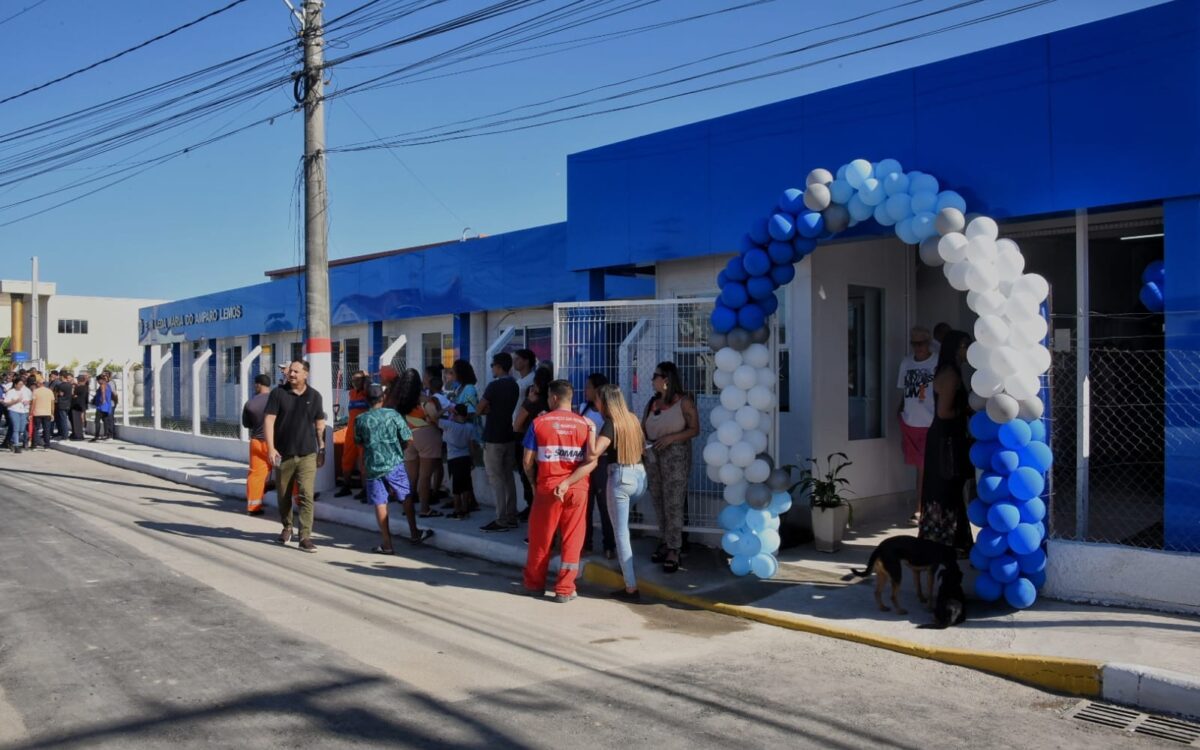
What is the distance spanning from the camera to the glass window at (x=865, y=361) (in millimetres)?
10062

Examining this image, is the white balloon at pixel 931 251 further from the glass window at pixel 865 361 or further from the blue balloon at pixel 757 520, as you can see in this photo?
the glass window at pixel 865 361

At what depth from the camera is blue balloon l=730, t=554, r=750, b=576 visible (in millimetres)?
7785

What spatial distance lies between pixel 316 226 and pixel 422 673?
8567 mm

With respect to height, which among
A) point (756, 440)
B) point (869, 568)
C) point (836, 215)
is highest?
point (836, 215)

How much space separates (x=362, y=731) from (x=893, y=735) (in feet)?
8.72

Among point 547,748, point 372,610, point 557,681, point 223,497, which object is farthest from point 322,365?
point 547,748

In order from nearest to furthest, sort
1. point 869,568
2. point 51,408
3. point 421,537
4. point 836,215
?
point 869,568, point 836,215, point 421,537, point 51,408

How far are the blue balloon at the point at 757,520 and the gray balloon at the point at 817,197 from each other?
2.53 metres

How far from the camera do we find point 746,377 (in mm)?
7871

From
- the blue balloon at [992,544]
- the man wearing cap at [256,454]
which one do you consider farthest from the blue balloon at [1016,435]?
the man wearing cap at [256,454]

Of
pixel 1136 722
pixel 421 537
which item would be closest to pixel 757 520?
pixel 1136 722

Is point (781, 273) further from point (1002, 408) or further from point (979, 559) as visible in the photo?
point (979, 559)

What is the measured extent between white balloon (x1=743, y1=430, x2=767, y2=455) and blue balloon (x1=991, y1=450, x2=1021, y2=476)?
191 centimetres

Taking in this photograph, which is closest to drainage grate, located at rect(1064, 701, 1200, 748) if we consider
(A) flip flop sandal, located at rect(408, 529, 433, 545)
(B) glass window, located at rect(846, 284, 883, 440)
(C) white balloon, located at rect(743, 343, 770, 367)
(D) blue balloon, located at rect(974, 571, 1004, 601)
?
(D) blue balloon, located at rect(974, 571, 1004, 601)
